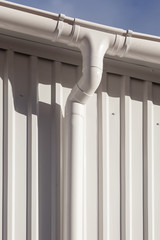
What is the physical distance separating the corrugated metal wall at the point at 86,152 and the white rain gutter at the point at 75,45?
163mm

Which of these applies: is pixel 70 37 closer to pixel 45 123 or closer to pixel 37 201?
pixel 45 123

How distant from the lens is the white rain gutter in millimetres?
3865

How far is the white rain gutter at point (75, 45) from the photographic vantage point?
12.7 ft

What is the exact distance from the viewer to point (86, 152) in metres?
4.20

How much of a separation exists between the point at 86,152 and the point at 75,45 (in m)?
0.76

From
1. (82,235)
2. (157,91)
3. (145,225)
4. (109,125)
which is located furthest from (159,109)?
(82,235)

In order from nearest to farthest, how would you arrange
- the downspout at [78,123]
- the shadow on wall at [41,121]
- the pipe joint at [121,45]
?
1. the downspout at [78,123]
2. the shadow on wall at [41,121]
3. the pipe joint at [121,45]

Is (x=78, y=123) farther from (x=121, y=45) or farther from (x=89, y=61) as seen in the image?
(x=121, y=45)

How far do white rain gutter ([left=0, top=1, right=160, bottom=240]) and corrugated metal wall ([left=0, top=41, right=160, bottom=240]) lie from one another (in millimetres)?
163

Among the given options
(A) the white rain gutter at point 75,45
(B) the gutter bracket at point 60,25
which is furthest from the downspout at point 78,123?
(B) the gutter bracket at point 60,25

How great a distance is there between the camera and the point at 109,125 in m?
4.35

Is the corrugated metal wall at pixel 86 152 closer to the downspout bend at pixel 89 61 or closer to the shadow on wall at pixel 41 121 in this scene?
the shadow on wall at pixel 41 121

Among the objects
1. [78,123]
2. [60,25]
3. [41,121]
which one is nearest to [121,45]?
[60,25]

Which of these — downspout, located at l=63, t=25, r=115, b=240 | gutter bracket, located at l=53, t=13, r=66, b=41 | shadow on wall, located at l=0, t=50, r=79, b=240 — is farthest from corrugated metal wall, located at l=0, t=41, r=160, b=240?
gutter bracket, located at l=53, t=13, r=66, b=41
